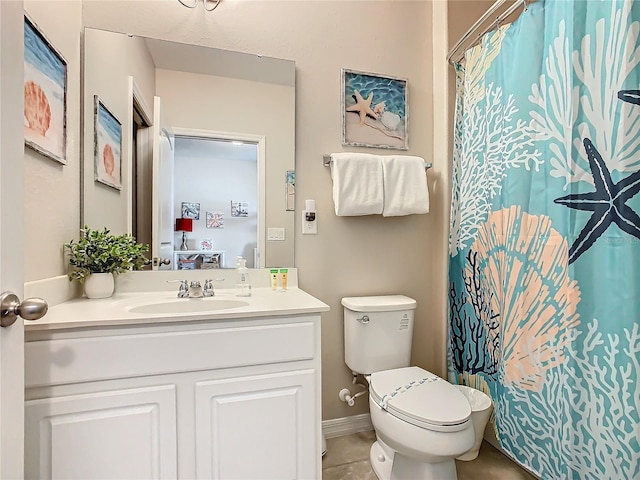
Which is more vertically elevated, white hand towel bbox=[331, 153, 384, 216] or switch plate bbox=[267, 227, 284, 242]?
Result: white hand towel bbox=[331, 153, 384, 216]

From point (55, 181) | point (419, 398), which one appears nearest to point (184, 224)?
point (55, 181)

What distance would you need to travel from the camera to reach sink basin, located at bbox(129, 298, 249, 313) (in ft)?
4.60

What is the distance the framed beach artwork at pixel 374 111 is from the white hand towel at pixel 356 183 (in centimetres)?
16

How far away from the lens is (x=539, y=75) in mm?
1303

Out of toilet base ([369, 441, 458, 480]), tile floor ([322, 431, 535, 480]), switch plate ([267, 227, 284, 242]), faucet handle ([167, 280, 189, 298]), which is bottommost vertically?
tile floor ([322, 431, 535, 480])

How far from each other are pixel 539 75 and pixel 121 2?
178cm

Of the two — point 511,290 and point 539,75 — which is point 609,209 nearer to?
point 511,290

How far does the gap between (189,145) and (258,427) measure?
49.2 inches

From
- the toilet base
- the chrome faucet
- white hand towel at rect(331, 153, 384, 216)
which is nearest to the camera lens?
the toilet base

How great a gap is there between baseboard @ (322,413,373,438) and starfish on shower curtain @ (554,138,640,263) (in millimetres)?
1327

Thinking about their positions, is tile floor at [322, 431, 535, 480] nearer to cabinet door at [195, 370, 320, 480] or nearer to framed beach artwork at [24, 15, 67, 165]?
cabinet door at [195, 370, 320, 480]

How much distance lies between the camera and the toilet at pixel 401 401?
4.06 feet

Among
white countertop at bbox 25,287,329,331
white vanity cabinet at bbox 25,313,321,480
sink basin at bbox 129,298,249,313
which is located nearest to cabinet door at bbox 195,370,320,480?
white vanity cabinet at bbox 25,313,321,480

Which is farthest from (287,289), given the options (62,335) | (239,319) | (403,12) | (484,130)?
(403,12)
